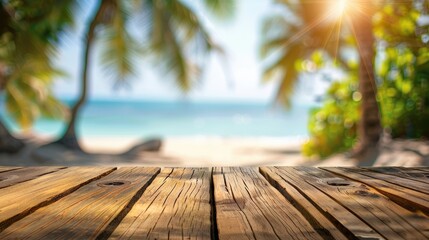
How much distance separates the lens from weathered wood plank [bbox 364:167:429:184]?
72.3 inches

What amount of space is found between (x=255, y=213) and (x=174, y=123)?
1539 inches

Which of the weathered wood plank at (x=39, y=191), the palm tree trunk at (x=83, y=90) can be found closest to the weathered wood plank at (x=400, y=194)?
the weathered wood plank at (x=39, y=191)

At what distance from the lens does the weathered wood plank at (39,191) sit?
1223mm

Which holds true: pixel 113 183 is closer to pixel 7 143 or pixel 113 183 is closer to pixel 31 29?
pixel 7 143

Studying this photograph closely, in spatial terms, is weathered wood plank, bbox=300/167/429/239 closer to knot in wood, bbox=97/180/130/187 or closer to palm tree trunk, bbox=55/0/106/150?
knot in wood, bbox=97/180/130/187

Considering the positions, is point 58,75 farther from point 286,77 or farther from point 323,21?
point 323,21

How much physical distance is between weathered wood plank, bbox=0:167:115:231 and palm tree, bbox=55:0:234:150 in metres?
Result: 7.41

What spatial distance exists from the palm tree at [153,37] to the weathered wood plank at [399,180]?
7388 mm

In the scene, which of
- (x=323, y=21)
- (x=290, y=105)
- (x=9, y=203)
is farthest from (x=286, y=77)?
(x=9, y=203)

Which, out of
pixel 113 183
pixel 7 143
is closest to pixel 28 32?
pixel 7 143

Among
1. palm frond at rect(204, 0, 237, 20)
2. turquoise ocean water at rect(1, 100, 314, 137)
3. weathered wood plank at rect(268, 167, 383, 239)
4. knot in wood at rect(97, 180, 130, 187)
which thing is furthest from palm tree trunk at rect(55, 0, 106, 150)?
turquoise ocean water at rect(1, 100, 314, 137)

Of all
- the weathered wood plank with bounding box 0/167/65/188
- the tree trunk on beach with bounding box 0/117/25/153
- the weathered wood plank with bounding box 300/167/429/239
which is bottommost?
the weathered wood plank with bounding box 300/167/429/239

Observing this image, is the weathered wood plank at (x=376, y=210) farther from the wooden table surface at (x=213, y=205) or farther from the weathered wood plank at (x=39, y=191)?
the weathered wood plank at (x=39, y=191)

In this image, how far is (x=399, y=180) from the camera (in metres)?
1.77
